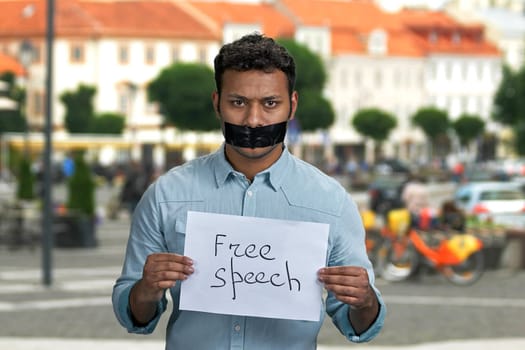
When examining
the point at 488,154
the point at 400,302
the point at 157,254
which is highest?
the point at 157,254

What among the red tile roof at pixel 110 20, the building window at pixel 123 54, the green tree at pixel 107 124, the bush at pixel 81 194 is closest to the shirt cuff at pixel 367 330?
the bush at pixel 81 194

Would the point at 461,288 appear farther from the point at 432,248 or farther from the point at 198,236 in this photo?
the point at 198,236

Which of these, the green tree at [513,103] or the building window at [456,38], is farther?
the building window at [456,38]

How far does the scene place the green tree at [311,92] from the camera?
9056 centimetres

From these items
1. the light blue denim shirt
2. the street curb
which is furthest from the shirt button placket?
the street curb

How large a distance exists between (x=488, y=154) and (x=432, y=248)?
108195mm

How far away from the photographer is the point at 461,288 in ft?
66.4

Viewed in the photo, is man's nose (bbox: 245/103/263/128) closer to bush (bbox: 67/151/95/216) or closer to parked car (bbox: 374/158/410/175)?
bush (bbox: 67/151/95/216)

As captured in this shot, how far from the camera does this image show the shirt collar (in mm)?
4113

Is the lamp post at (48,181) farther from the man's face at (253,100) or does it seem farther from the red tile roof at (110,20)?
the red tile roof at (110,20)

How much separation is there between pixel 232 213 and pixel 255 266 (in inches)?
6.1

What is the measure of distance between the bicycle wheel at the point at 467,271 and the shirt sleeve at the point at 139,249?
16.8 metres

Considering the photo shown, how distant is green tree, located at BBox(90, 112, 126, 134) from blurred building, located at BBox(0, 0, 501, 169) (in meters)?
A: 2.59

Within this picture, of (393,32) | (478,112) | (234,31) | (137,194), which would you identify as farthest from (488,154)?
(137,194)
